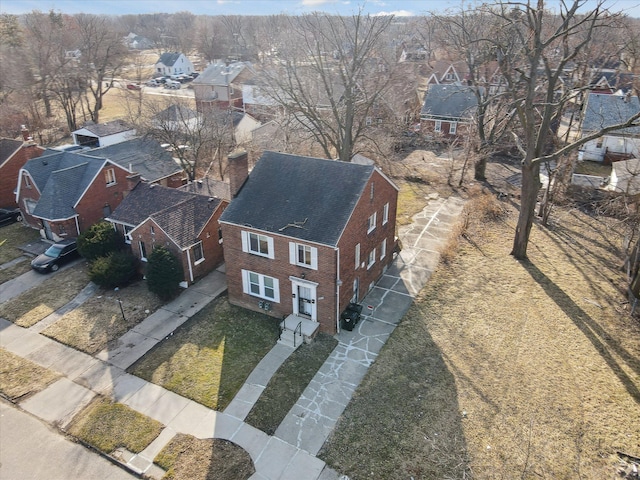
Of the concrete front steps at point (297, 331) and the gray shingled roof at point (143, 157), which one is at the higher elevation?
the gray shingled roof at point (143, 157)

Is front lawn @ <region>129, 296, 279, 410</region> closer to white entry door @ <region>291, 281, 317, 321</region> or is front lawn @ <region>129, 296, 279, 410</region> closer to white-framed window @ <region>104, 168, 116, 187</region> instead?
white entry door @ <region>291, 281, 317, 321</region>

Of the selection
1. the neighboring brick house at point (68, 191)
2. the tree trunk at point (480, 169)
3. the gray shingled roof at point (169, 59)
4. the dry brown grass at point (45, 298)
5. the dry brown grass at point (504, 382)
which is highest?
the gray shingled roof at point (169, 59)

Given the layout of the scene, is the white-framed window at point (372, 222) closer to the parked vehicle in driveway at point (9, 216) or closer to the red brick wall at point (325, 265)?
the red brick wall at point (325, 265)

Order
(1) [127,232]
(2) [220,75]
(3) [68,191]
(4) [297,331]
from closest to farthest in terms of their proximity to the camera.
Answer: (4) [297,331]
(1) [127,232]
(3) [68,191]
(2) [220,75]

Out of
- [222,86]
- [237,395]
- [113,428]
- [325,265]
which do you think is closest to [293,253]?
[325,265]

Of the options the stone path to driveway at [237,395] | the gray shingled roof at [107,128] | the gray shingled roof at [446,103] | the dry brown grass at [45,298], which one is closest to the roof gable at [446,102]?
the gray shingled roof at [446,103]

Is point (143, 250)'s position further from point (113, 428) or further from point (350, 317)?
point (350, 317)

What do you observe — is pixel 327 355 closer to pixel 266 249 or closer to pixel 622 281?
pixel 266 249
